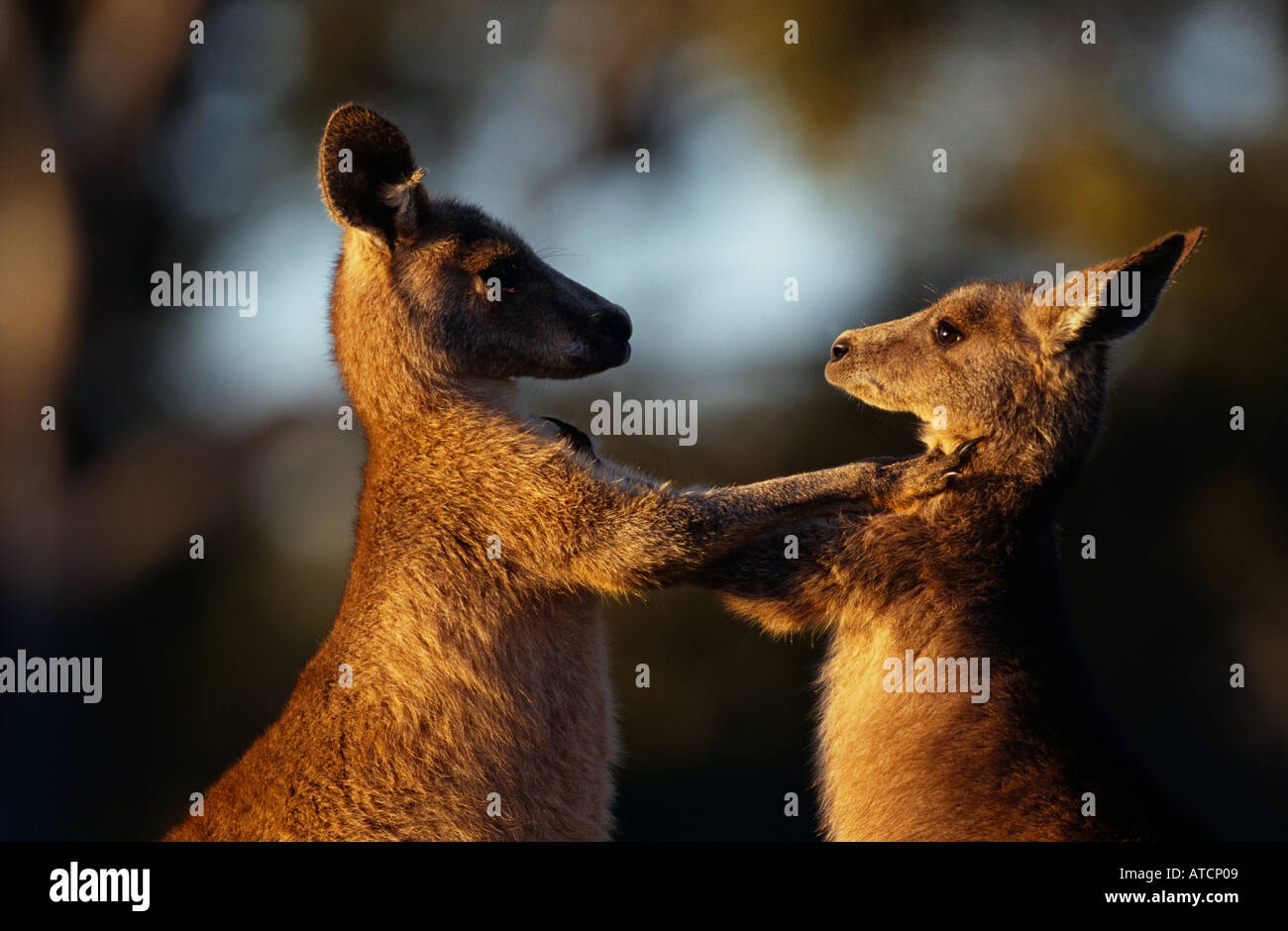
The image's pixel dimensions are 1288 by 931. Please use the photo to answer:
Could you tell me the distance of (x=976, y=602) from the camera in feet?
21.3

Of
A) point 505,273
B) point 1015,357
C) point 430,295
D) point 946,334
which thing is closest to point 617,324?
point 505,273

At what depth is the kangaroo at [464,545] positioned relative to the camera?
5.98m

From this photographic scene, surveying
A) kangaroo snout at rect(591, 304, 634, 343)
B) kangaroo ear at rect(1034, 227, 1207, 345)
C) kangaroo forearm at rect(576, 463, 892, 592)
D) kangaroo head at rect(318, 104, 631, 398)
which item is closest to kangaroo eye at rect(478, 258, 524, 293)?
kangaroo head at rect(318, 104, 631, 398)

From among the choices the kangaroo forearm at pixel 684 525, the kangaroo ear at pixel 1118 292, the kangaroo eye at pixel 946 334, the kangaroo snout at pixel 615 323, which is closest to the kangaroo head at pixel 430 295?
the kangaroo snout at pixel 615 323

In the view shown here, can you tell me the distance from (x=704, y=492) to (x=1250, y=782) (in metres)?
11.2

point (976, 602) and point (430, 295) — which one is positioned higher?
point (430, 295)

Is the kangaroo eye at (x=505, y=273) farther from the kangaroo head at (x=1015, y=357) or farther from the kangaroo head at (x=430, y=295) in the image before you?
the kangaroo head at (x=1015, y=357)

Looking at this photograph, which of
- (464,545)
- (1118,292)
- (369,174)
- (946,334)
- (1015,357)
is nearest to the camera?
(464,545)

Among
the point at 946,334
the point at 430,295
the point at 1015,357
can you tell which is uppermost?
the point at 430,295

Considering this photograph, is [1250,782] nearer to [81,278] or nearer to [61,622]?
[61,622]

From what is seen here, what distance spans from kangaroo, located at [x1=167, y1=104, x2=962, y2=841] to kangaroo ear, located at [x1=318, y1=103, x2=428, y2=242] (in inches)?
0.4

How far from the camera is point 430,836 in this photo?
19.3 feet

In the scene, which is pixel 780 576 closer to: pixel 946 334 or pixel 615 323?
pixel 615 323

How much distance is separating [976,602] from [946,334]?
1.47 m
